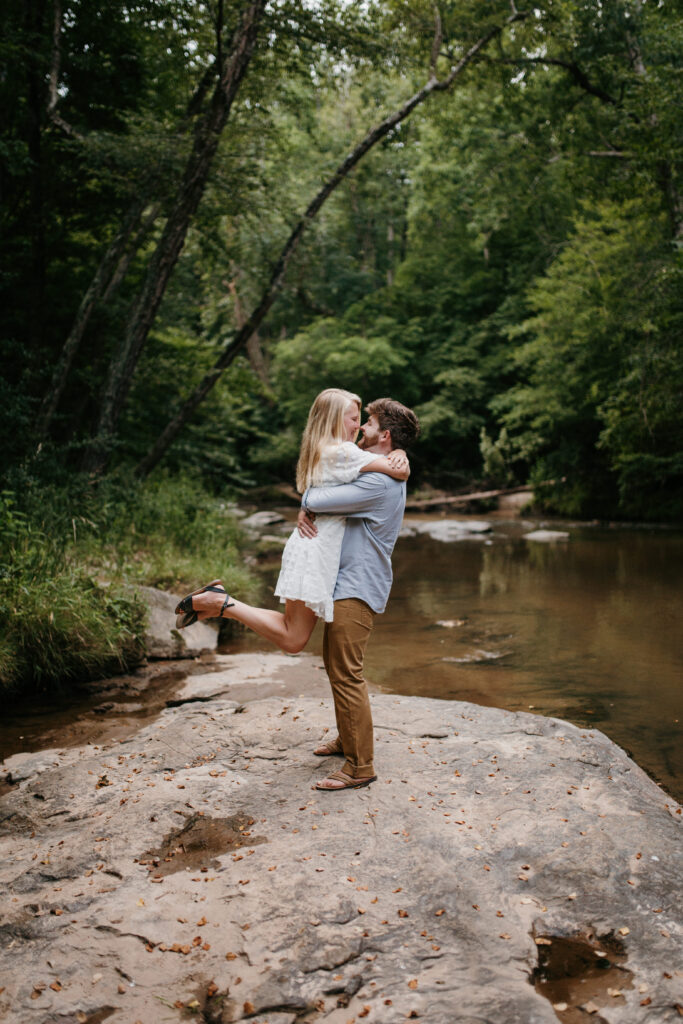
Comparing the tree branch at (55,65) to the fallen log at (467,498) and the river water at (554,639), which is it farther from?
the fallen log at (467,498)

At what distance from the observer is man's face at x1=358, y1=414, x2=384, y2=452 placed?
374cm

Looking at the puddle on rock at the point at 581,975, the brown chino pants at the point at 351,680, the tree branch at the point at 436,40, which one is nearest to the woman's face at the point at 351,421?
the brown chino pants at the point at 351,680

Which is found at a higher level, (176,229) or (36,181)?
(36,181)

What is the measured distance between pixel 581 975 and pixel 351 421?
244 cm

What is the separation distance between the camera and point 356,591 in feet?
11.6

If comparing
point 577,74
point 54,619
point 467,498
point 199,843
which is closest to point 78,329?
point 54,619

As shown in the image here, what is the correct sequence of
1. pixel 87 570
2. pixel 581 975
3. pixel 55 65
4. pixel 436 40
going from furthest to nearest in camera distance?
pixel 436 40 → pixel 55 65 → pixel 87 570 → pixel 581 975

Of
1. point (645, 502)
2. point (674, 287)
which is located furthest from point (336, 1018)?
point (645, 502)

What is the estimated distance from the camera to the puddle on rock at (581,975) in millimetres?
2258

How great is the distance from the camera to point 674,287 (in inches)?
482

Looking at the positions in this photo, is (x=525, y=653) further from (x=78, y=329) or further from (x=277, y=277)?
(x=78, y=329)

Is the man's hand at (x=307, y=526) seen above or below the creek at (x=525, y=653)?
above

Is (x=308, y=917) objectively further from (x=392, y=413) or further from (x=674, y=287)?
(x=674, y=287)

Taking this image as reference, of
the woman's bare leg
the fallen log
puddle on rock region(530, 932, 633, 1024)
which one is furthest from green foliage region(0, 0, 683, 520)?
puddle on rock region(530, 932, 633, 1024)
